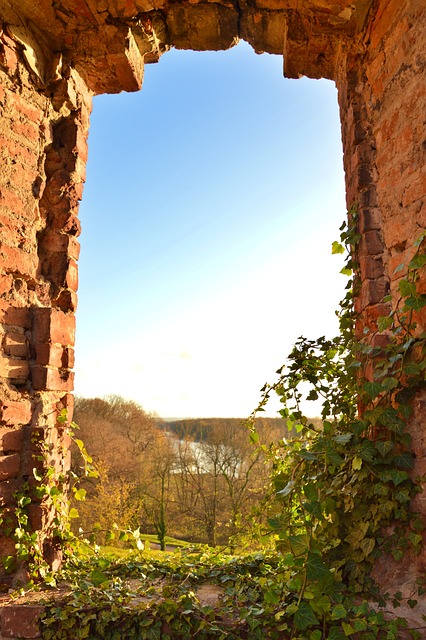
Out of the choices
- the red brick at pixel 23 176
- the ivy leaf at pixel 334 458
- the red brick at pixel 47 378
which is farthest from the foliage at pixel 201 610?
the red brick at pixel 23 176

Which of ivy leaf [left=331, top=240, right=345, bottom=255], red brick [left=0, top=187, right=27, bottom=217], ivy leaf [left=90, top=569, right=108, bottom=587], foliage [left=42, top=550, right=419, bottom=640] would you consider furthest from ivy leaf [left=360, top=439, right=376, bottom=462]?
red brick [left=0, top=187, right=27, bottom=217]

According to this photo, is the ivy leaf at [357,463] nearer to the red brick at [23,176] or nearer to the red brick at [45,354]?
the red brick at [45,354]

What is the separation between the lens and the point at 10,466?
257cm

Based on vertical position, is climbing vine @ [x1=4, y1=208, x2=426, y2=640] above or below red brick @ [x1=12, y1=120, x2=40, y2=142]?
below

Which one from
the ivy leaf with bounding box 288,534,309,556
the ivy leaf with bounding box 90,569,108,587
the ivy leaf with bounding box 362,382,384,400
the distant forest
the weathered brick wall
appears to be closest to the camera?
the ivy leaf with bounding box 288,534,309,556

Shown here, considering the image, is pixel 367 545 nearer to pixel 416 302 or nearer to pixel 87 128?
pixel 416 302

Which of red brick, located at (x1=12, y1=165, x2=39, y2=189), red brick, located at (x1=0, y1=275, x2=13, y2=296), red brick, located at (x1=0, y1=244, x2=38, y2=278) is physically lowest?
red brick, located at (x1=0, y1=275, x2=13, y2=296)

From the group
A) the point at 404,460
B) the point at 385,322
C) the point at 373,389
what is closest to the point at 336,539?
the point at 404,460

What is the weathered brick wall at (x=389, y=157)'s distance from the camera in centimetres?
216

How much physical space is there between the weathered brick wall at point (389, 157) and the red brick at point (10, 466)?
6.41ft

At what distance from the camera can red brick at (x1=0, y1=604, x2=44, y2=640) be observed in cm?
224

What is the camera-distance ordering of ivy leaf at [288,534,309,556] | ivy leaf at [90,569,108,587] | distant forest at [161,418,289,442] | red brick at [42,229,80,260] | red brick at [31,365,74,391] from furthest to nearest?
distant forest at [161,418,289,442], red brick at [42,229,80,260], red brick at [31,365,74,391], ivy leaf at [90,569,108,587], ivy leaf at [288,534,309,556]

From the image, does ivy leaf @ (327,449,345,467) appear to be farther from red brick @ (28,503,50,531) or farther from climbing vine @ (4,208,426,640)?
red brick @ (28,503,50,531)

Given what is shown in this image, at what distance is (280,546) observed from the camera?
2.04 metres
